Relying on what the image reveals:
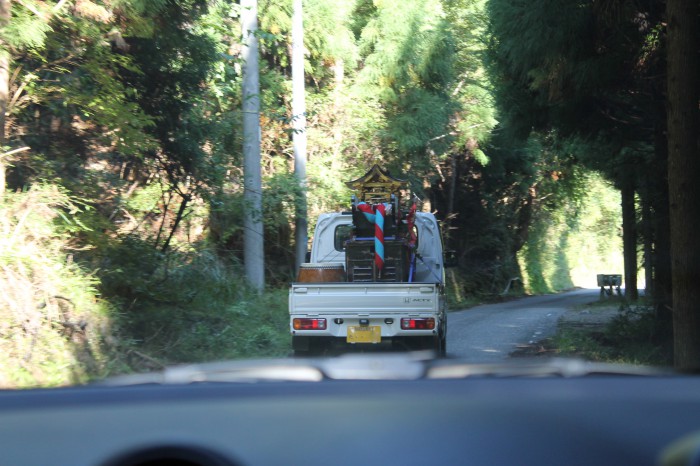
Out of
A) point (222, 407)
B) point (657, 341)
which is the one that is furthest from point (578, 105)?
point (222, 407)

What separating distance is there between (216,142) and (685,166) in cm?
938

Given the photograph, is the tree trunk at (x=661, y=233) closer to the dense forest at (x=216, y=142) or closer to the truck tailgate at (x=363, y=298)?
the dense forest at (x=216, y=142)

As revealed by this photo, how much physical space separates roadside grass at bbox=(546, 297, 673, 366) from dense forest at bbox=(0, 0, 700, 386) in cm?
27

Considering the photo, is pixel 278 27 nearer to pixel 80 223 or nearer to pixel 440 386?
pixel 80 223

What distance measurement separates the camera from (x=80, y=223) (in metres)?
10.8

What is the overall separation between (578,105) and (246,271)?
7950 mm

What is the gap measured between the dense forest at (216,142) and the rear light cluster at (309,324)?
1974 millimetres

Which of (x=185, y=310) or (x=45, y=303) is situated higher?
(x=45, y=303)

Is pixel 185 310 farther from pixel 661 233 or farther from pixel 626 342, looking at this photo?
pixel 661 233

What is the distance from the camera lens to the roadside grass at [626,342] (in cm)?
1229

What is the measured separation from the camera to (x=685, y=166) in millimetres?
9453

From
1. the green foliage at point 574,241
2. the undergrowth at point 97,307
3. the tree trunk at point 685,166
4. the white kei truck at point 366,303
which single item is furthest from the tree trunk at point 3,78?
the green foliage at point 574,241

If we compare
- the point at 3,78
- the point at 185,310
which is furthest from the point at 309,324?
the point at 3,78

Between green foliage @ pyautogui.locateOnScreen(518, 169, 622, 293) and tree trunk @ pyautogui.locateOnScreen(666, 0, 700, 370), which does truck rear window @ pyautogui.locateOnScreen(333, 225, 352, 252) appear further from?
green foliage @ pyautogui.locateOnScreen(518, 169, 622, 293)
